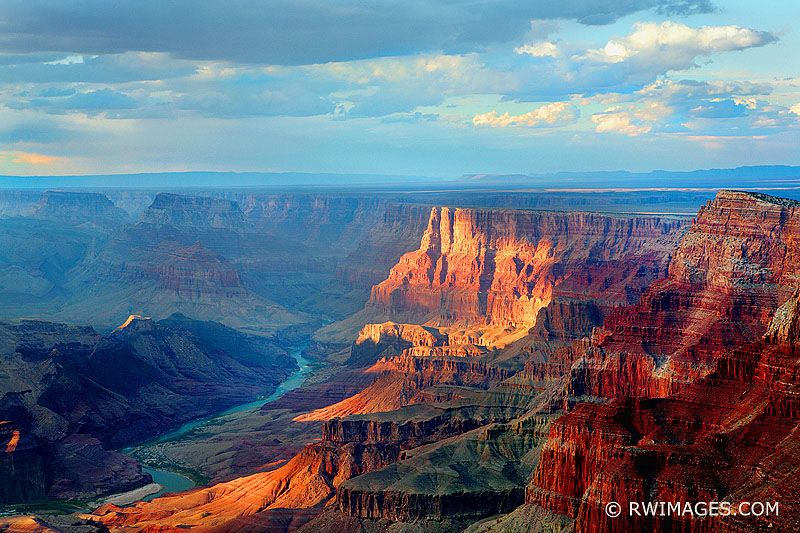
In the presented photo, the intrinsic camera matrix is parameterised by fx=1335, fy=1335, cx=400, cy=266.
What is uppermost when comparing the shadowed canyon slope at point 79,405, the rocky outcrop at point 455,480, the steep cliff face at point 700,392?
the steep cliff face at point 700,392

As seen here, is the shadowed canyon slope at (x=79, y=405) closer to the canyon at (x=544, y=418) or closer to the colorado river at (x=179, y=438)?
the canyon at (x=544, y=418)

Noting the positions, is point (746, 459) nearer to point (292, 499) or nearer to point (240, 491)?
point (292, 499)

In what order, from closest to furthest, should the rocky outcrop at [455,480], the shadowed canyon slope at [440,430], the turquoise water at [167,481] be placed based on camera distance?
the rocky outcrop at [455,480] → the shadowed canyon slope at [440,430] → the turquoise water at [167,481]

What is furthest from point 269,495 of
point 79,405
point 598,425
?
point 79,405

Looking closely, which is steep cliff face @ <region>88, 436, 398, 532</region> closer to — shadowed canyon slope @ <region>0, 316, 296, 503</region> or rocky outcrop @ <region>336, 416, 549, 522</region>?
rocky outcrop @ <region>336, 416, 549, 522</region>

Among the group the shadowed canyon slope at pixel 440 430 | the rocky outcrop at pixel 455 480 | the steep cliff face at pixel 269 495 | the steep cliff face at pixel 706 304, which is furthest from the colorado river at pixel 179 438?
the steep cliff face at pixel 706 304

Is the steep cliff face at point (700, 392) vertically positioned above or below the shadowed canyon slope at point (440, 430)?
above

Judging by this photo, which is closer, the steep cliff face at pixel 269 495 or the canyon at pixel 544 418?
the canyon at pixel 544 418
